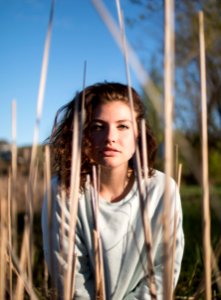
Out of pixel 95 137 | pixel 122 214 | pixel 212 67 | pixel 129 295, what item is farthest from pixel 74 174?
pixel 212 67

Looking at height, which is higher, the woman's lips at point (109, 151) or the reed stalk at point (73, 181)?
the woman's lips at point (109, 151)

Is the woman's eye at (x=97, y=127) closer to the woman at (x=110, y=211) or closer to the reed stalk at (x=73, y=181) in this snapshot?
the woman at (x=110, y=211)

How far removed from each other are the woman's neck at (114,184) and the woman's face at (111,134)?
0.10 meters

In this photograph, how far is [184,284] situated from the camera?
1.46 m

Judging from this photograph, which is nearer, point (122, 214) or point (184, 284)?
point (122, 214)

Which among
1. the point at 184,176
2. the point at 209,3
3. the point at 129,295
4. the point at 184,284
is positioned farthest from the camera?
the point at 184,176

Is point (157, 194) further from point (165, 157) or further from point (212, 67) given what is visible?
point (212, 67)

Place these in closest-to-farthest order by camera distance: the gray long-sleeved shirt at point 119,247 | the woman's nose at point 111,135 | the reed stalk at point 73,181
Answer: the reed stalk at point 73,181
the woman's nose at point 111,135
the gray long-sleeved shirt at point 119,247

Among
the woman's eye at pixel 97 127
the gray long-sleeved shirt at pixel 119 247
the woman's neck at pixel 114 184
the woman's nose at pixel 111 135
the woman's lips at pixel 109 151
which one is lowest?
the gray long-sleeved shirt at pixel 119 247

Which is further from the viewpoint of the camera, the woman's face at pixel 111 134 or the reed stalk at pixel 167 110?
the woman's face at pixel 111 134

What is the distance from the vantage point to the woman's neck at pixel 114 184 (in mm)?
1094

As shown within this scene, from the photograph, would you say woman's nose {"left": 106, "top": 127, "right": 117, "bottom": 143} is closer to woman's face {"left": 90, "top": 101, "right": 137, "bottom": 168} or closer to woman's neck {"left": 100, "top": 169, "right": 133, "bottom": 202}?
woman's face {"left": 90, "top": 101, "right": 137, "bottom": 168}

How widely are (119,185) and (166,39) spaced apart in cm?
68

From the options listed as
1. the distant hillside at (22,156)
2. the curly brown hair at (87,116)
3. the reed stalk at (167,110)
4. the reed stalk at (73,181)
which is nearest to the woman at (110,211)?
the curly brown hair at (87,116)
